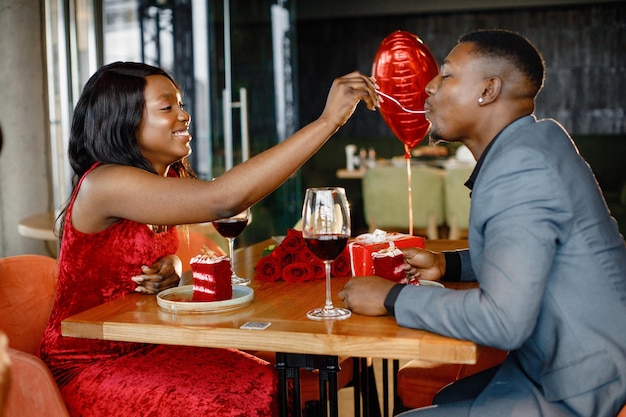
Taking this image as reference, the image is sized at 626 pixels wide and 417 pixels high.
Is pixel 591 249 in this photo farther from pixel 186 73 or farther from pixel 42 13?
pixel 186 73

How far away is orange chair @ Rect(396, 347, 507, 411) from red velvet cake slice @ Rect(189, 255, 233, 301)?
2.60 ft

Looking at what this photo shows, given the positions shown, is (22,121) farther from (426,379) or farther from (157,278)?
(426,379)

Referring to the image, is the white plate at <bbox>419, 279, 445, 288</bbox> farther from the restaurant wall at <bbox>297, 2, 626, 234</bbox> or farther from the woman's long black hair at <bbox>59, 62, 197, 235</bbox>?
the restaurant wall at <bbox>297, 2, 626, 234</bbox>

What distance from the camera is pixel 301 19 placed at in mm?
9227

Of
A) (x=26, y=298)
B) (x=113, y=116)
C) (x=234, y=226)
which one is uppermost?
(x=113, y=116)

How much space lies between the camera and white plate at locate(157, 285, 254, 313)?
168cm

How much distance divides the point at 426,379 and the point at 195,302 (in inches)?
35.1

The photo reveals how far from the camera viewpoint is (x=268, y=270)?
2.08 m

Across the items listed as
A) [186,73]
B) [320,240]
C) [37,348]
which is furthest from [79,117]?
[186,73]

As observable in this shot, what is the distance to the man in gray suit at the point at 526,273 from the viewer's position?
1389 mm

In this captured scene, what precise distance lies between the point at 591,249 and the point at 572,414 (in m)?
0.32

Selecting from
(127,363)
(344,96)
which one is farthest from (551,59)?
(127,363)

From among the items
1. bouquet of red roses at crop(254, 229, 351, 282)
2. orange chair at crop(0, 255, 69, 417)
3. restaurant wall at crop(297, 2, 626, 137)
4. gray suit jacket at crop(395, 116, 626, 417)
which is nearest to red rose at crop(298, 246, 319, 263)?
bouquet of red roses at crop(254, 229, 351, 282)

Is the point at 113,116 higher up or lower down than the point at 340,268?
higher up
